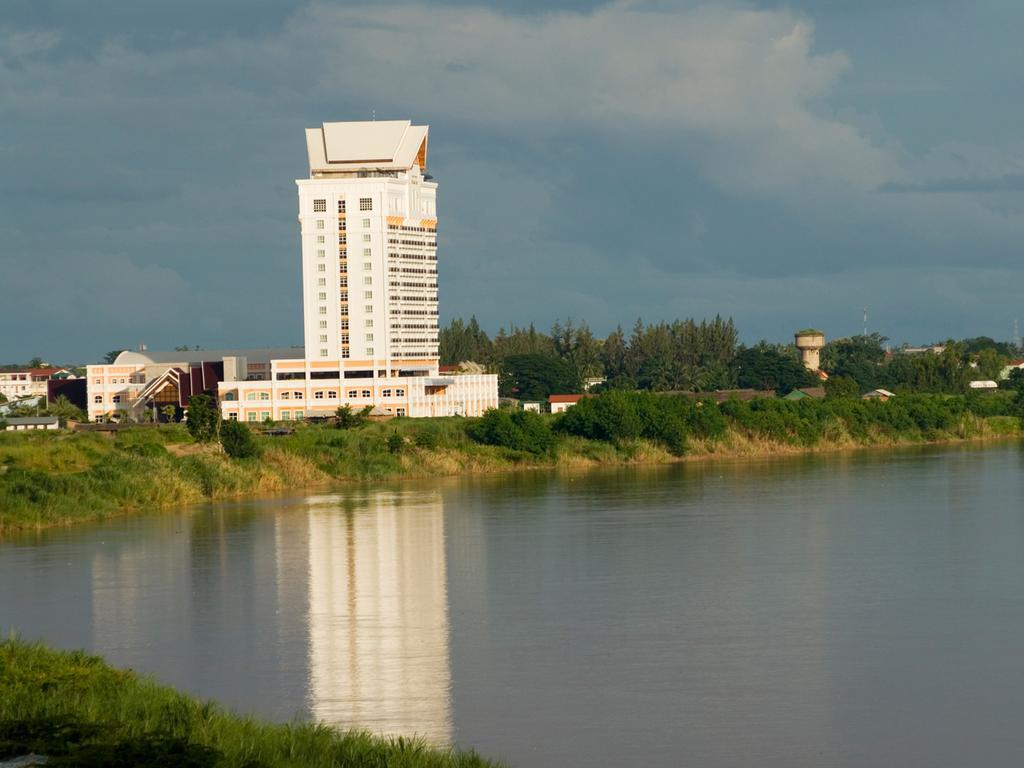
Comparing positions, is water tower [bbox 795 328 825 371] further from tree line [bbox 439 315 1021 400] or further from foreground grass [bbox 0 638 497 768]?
foreground grass [bbox 0 638 497 768]

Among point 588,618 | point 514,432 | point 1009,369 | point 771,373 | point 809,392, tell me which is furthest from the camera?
point 1009,369

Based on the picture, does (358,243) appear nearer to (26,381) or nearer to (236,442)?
(236,442)

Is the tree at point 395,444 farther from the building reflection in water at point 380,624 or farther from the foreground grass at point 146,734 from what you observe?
the foreground grass at point 146,734

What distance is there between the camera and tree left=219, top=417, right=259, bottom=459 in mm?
43656

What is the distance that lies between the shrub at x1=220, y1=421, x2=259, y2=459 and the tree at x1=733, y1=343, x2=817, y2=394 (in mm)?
50944

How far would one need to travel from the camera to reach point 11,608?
2236 centimetres

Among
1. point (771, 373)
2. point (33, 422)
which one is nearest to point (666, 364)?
point (771, 373)

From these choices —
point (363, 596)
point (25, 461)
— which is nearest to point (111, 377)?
point (25, 461)

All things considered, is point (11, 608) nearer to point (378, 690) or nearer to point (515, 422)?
point (378, 690)

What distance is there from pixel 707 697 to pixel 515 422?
124ft

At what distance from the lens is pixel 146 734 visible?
11484 millimetres

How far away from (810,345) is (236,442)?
72.5 metres

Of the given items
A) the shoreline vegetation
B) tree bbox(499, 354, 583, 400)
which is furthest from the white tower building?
tree bbox(499, 354, 583, 400)

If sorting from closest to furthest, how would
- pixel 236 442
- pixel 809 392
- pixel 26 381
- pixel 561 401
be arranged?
pixel 236 442 < pixel 561 401 < pixel 809 392 < pixel 26 381
